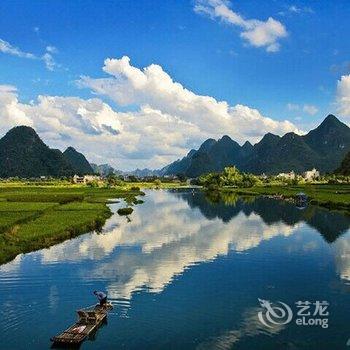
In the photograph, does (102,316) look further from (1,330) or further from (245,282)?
(245,282)

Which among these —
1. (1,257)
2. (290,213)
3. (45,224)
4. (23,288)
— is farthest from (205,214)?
(23,288)

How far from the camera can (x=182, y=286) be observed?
96.9 ft

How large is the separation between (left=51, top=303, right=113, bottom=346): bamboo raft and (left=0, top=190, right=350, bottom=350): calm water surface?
478mm

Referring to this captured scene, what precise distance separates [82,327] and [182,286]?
970cm

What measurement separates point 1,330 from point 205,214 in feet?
191

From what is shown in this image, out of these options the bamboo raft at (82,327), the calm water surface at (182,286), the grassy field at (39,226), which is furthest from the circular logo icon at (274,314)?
the grassy field at (39,226)

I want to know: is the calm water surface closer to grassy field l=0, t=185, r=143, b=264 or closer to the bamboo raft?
the bamboo raft

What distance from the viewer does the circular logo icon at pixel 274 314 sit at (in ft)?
75.5

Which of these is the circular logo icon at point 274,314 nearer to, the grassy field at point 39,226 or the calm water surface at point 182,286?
the calm water surface at point 182,286

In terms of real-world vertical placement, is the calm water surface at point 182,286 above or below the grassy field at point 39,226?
below

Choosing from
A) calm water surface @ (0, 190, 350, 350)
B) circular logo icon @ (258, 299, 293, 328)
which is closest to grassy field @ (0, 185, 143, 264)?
calm water surface @ (0, 190, 350, 350)

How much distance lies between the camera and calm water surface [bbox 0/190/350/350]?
21.2 m

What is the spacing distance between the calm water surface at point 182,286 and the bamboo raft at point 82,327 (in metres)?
0.48

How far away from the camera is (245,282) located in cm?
3080
